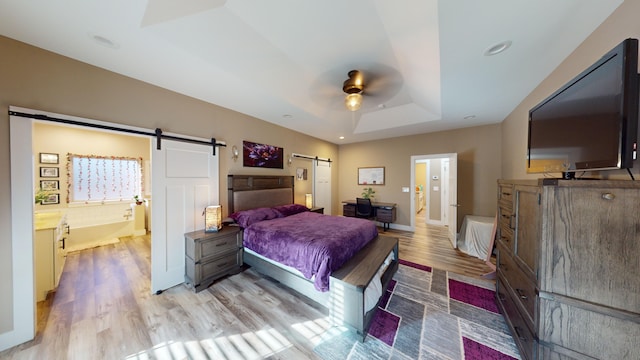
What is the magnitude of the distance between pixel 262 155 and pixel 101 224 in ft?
13.0

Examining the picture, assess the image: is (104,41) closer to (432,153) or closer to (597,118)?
(597,118)

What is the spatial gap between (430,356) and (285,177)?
11.9 feet

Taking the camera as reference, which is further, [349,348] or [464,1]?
[349,348]

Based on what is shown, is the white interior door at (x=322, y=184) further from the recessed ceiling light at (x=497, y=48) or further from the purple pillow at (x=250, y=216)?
the recessed ceiling light at (x=497, y=48)

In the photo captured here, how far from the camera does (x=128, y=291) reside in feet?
8.09

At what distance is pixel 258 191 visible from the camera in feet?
12.3

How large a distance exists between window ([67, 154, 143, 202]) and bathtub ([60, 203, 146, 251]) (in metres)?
0.22

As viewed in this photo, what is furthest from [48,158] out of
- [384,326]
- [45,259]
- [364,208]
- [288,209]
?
[364,208]

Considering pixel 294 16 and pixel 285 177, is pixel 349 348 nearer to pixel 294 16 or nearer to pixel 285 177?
pixel 294 16

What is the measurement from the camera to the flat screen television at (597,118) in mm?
949

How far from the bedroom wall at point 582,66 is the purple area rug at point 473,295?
5.31ft

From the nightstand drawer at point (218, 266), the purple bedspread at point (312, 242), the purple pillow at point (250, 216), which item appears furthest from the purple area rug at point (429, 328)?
the purple pillow at point (250, 216)

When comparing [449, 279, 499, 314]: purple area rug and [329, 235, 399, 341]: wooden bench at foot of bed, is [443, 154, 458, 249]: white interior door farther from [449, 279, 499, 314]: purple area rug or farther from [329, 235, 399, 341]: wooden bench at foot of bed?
[329, 235, 399, 341]: wooden bench at foot of bed

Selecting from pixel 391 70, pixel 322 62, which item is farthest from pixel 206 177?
pixel 391 70
